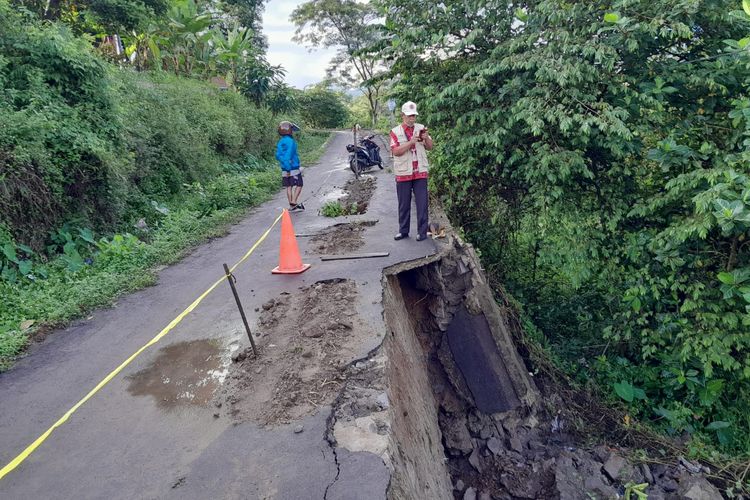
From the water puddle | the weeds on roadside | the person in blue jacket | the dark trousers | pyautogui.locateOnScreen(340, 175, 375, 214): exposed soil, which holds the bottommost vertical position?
the water puddle

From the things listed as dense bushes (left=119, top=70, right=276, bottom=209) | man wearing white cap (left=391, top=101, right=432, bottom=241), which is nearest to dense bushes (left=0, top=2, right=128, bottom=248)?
dense bushes (left=119, top=70, right=276, bottom=209)

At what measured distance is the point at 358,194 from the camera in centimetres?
1183

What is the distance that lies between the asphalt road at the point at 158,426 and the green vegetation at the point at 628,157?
198cm

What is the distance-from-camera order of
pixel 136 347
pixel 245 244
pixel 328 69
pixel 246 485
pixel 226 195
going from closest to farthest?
pixel 246 485
pixel 136 347
pixel 245 244
pixel 226 195
pixel 328 69

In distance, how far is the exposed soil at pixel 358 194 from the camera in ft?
32.2

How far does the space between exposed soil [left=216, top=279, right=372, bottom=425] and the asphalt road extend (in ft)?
0.49

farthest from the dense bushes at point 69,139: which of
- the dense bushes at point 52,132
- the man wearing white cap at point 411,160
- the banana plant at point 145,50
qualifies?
the man wearing white cap at point 411,160

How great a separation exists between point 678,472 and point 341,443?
14.0 feet

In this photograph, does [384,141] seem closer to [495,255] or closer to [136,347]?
[495,255]

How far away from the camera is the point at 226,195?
1202 centimetres

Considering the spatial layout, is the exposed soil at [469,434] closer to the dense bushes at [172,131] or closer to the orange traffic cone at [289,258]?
the orange traffic cone at [289,258]

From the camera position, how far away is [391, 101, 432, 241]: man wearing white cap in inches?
240

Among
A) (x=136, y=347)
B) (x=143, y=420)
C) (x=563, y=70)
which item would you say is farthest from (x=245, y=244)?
(x=563, y=70)

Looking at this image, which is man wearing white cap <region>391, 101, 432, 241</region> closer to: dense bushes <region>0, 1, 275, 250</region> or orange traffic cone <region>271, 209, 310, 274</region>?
orange traffic cone <region>271, 209, 310, 274</region>
